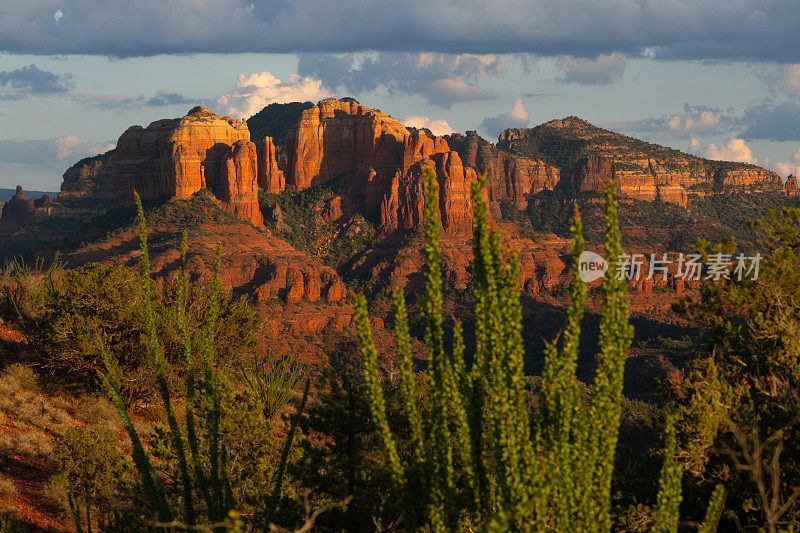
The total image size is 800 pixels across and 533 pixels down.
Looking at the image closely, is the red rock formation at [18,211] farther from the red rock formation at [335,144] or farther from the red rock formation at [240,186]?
the red rock formation at [335,144]

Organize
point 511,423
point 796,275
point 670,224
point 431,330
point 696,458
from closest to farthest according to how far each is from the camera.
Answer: point 511,423 → point 431,330 → point 696,458 → point 796,275 → point 670,224

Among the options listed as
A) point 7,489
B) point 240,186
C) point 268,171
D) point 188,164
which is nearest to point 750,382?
→ point 7,489

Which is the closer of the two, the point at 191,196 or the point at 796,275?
the point at 796,275

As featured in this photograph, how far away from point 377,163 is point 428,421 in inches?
6042

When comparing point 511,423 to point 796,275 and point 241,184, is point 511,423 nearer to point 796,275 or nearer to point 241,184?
point 796,275

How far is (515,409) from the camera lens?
29.5 feet

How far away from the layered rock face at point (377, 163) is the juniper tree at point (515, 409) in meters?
137

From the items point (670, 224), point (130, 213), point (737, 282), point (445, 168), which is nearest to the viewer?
point (737, 282)

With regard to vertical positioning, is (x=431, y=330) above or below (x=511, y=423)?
above

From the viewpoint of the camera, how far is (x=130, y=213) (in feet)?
456

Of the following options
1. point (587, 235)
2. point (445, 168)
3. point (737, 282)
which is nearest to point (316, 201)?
point (445, 168)

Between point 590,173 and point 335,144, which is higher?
point 335,144

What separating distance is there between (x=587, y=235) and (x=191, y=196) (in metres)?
91.4

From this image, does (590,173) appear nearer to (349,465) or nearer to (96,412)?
(96,412)
